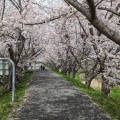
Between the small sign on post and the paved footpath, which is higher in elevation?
the small sign on post

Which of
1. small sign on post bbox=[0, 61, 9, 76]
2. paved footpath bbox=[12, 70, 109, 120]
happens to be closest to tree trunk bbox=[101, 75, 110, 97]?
paved footpath bbox=[12, 70, 109, 120]

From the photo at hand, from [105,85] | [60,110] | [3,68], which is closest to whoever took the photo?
[60,110]

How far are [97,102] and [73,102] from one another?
1.12m

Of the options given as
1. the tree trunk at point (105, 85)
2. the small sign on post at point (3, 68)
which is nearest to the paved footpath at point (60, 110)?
the small sign on post at point (3, 68)

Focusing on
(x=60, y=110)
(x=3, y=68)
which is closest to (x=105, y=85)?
(x=60, y=110)

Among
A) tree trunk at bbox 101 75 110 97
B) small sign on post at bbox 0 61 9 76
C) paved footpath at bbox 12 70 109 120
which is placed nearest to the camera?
paved footpath at bbox 12 70 109 120

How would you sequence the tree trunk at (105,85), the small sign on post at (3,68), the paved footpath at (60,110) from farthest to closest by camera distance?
the tree trunk at (105,85), the small sign on post at (3,68), the paved footpath at (60,110)

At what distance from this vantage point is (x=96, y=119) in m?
8.88

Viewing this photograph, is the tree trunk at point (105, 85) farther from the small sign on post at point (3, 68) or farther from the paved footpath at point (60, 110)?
the small sign on post at point (3, 68)

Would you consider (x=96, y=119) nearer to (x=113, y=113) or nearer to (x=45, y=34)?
(x=113, y=113)

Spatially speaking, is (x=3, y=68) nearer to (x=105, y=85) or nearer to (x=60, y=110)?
(x=60, y=110)

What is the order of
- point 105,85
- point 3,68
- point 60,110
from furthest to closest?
point 105,85 < point 3,68 < point 60,110

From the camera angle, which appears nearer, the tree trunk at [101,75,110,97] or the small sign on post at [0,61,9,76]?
the small sign on post at [0,61,9,76]

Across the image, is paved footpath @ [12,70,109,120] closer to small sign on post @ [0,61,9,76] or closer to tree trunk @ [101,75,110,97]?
small sign on post @ [0,61,9,76]
